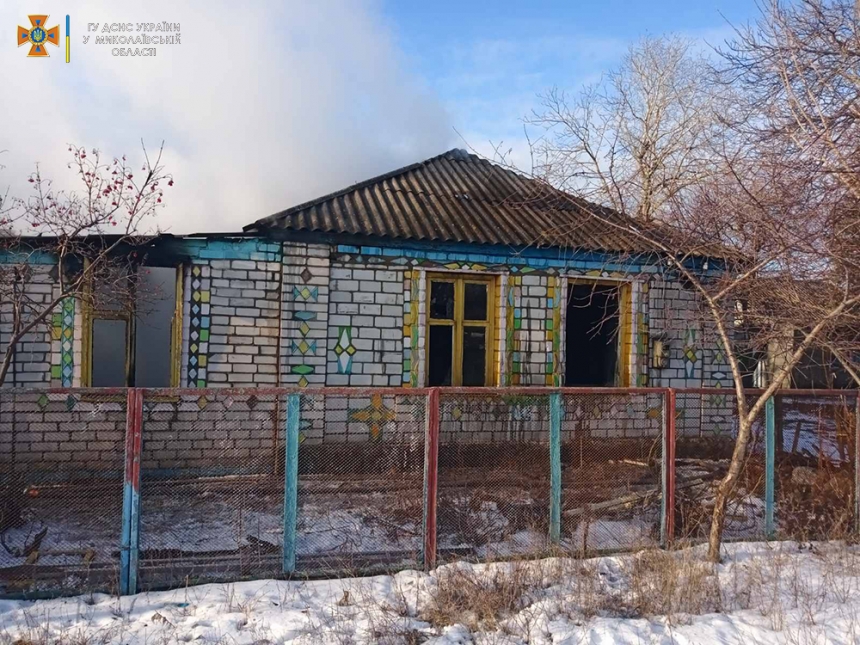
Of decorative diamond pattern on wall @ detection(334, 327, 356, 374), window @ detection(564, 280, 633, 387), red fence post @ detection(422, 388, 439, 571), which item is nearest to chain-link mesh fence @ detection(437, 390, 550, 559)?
red fence post @ detection(422, 388, 439, 571)

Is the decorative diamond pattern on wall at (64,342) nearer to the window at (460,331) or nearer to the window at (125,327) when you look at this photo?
the window at (125,327)

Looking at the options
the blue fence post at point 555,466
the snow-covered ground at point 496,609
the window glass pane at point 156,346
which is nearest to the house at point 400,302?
the blue fence post at point 555,466

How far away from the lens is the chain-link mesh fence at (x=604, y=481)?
5.27 metres

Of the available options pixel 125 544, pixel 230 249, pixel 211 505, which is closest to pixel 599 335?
pixel 230 249

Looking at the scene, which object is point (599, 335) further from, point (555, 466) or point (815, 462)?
point (555, 466)

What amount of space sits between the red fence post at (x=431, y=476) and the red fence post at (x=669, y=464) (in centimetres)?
196

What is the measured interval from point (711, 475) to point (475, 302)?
166 inches

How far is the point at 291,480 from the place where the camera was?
4.64 m

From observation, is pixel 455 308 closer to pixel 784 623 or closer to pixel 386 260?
pixel 386 260

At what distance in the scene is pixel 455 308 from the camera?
9156 millimetres

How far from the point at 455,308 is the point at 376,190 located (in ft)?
8.02

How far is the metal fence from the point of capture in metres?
4.44

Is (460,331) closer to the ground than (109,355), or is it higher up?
higher up

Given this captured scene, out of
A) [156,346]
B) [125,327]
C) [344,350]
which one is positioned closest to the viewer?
[344,350]
